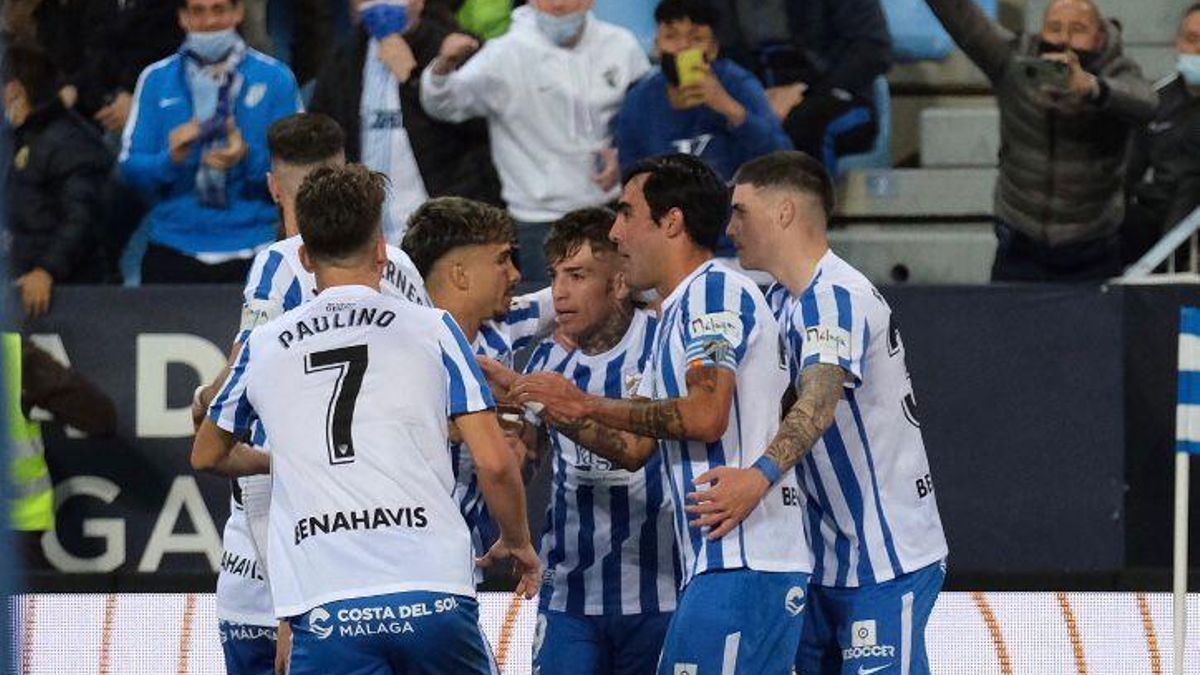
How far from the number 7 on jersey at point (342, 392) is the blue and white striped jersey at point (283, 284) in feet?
3.31

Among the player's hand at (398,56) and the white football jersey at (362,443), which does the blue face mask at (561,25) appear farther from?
the white football jersey at (362,443)

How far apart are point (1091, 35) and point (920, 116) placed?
4.50ft

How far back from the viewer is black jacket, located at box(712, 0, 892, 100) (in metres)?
11.0

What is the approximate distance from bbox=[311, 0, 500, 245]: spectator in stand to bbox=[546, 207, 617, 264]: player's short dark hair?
3.94 metres

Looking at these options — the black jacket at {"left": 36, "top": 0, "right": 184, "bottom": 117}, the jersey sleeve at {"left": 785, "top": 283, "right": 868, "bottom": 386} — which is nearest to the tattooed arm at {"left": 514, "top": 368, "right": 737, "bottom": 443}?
the jersey sleeve at {"left": 785, "top": 283, "right": 868, "bottom": 386}

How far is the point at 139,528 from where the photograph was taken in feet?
35.9

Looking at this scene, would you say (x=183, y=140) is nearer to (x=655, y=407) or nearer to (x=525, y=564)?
(x=655, y=407)

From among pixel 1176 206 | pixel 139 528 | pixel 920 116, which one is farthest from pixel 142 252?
pixel 1176 206

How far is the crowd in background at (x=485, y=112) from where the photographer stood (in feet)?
35.2

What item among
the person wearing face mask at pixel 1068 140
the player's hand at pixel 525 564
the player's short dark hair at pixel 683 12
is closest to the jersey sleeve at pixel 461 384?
the player's hand at pixel 525 564

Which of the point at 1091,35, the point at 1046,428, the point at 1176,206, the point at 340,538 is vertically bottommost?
the point at 1046,428

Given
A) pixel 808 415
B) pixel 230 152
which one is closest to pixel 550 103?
pixel 230 152

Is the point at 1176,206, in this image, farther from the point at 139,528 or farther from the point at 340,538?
the point at 340,538

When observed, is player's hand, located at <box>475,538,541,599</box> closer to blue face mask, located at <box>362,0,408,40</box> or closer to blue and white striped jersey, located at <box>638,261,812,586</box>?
blue and white striped jersey, located at <box>638,261,812,586</box>
